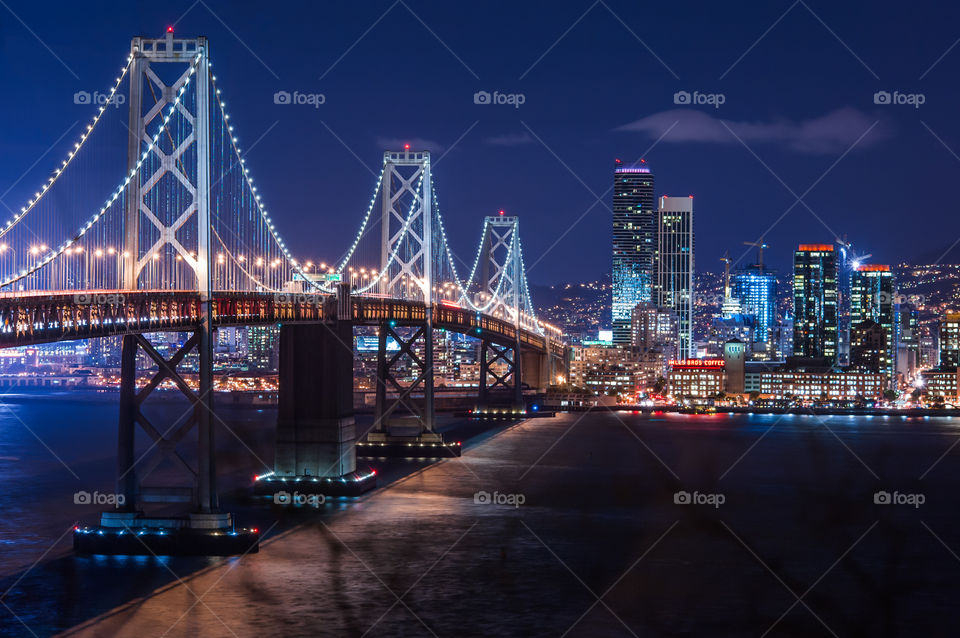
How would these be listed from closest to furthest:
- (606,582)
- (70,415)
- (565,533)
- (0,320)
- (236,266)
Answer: (0,320)
(606,582)
(565,533)
(236,266)
(70,415)

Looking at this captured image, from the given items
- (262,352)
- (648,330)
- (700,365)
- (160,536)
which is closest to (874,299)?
(648,330)

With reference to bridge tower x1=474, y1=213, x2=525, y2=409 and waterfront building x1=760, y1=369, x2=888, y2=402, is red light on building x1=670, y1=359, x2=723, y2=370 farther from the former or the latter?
bridge tower x1=474, y1=213, x2=525, y2=409

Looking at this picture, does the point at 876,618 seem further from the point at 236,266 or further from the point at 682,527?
the point at 236,266

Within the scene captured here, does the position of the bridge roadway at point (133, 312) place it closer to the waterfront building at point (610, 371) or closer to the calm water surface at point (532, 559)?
the calm water surface at point (532, 559)

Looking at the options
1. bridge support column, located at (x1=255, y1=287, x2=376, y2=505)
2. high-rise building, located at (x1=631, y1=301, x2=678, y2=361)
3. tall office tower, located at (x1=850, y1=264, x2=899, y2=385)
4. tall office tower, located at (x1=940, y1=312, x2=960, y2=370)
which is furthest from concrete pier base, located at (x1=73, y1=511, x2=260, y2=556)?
high-rise building, located at (x1=631, y1=301, x2=678, y2=361)

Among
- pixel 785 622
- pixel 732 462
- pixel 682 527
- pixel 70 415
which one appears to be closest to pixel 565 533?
pixel 682 527

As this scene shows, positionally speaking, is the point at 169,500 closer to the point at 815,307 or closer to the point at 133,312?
the point at 133,312
